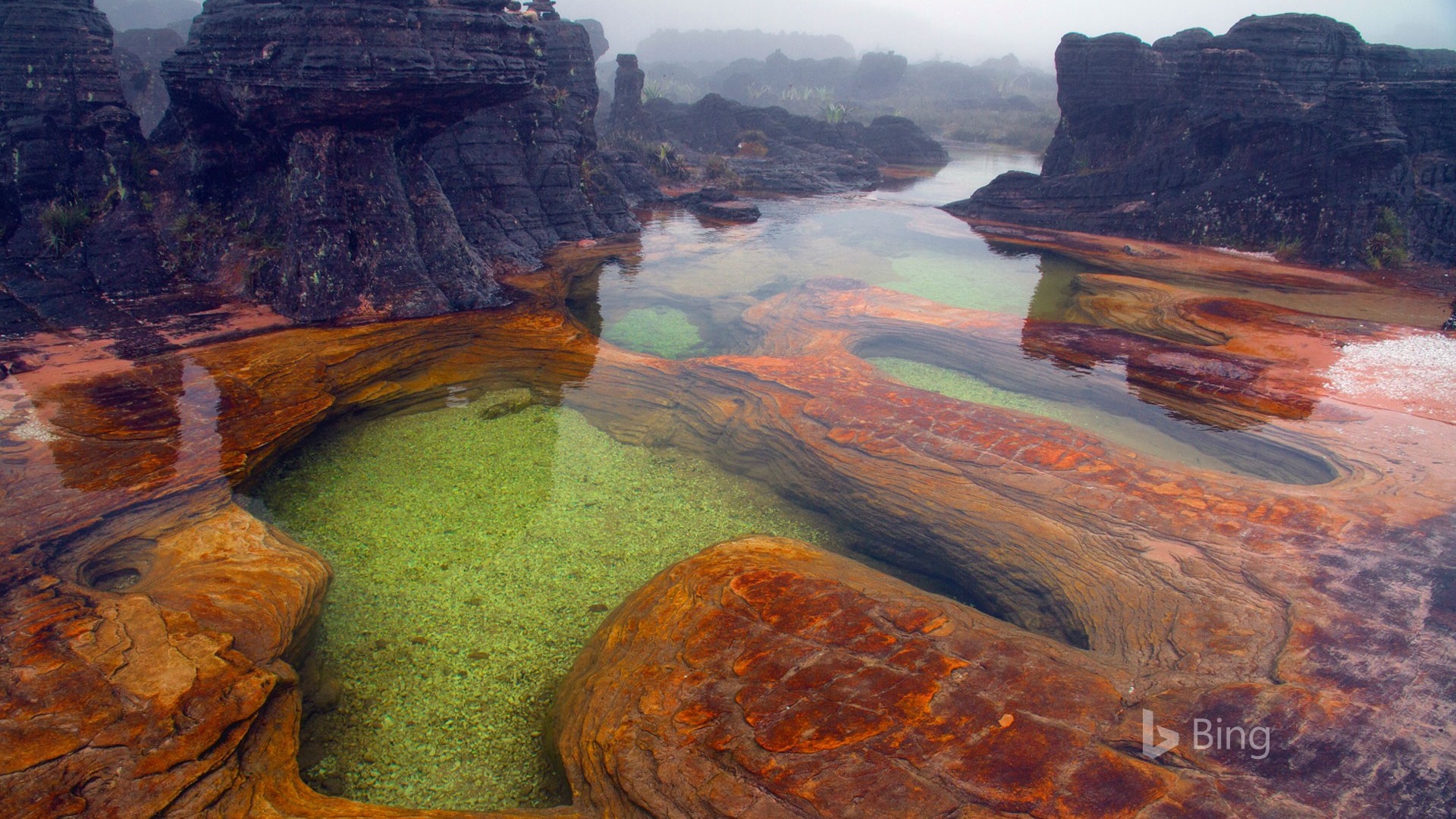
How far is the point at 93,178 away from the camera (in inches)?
290

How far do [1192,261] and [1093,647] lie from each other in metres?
9.51

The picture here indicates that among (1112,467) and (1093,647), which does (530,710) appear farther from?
(1112,467)

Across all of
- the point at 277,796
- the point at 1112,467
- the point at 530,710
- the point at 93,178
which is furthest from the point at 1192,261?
the point at 93,178

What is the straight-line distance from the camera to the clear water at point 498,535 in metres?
2.96

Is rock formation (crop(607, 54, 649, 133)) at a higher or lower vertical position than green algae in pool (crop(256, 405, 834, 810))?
higher

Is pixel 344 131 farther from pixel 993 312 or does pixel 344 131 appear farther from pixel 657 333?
pixel 993 312

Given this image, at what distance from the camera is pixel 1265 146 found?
11.3m

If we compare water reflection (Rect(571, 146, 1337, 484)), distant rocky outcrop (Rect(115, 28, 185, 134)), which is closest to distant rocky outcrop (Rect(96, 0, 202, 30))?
distant rocky outcrop (Rect(115, 28, 185, 134))

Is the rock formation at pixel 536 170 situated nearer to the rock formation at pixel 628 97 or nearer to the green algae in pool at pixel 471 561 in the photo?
the green algae in pool at pixel 471 561

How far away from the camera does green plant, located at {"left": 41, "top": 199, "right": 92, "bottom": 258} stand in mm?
6895

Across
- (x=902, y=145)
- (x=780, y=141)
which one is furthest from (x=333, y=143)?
(x=902, y=145)

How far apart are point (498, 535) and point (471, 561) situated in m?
0.28

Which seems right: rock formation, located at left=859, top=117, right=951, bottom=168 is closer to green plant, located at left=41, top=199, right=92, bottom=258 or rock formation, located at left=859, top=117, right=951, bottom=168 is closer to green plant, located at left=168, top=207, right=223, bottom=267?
green plant, located at left=168, top=207, right=223, bottom=267

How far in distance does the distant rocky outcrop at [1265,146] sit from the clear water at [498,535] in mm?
7683
